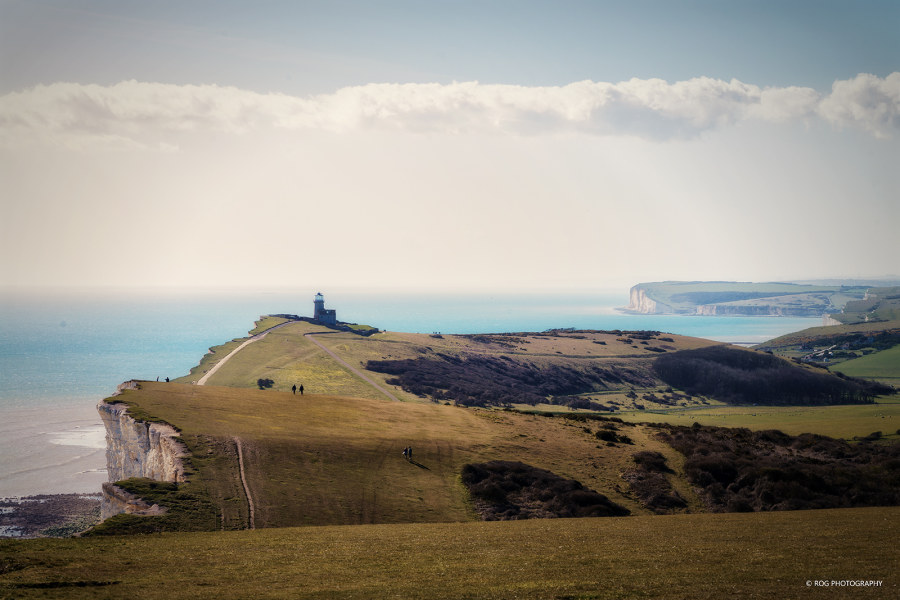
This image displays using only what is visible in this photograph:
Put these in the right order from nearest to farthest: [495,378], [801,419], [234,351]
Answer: [801,419]
[234,351]
[495,378]

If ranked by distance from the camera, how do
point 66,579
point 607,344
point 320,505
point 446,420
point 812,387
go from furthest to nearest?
point 607,344
point 812,387
point 446,420
point 320,505
point 66,579

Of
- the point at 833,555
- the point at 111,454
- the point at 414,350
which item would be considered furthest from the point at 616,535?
the point at 414,350

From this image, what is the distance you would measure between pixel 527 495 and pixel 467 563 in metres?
19.2

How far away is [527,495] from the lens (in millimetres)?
40750

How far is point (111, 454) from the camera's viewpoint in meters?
47.4

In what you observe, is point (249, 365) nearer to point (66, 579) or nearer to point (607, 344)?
point (66, 579)

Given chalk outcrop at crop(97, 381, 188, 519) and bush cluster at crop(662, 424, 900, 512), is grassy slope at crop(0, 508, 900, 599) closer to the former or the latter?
chalk outcrop at crop(97, 381, 188, 519)

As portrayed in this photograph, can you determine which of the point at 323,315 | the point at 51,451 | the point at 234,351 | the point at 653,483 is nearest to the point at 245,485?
the point at 653,483

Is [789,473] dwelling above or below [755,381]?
above

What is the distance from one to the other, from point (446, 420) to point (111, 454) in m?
26.8

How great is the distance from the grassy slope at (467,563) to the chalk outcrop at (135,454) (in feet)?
26.1

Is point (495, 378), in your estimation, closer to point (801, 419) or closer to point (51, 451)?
point (801, 419)

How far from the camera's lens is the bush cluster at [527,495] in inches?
1508

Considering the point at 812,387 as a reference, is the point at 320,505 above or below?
above
